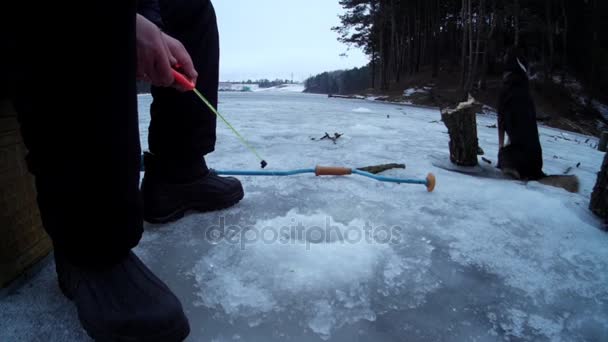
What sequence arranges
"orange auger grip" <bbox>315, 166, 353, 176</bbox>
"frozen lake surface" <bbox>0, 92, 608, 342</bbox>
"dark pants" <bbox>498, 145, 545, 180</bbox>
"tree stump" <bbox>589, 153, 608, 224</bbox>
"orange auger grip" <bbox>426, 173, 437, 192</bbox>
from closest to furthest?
"frozen lake surface" <bbox>0, 92, 608, 342</bbox>, "tree stump" <bbox>589, 153, 608, 224</bbox>, "orange auger grip" <bbox>426, 173, 437, 192</bbox>, "orange auger grip" <bbox>315, 166, 353, 176</bbox>, "dark pants" <bbox>498, 145, 545, 180</bbox>

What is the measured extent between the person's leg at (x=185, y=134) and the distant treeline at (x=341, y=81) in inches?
1465

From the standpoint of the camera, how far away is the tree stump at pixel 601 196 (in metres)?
1.58

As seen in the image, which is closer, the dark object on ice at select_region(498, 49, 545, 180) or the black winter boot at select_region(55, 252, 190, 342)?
the black winter boot at select_region(55, 252, 190, 342)

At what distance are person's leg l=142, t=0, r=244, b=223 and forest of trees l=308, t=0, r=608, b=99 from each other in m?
17.4

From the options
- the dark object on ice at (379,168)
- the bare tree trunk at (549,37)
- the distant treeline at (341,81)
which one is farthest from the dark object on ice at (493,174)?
the distant treeline at (341,81)

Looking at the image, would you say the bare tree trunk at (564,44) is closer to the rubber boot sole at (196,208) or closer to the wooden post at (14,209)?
the rubber boot sole at (196,208)

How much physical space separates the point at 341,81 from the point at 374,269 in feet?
189

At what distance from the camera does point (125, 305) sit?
76cm

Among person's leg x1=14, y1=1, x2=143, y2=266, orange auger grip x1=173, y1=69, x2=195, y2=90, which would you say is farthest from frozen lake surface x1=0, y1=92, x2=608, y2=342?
orange auger grip x1=173, y1=69, x2=195, y2=90

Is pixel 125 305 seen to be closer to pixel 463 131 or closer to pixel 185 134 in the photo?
pixel 185 134

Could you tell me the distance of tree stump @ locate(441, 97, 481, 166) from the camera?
2.61 metres

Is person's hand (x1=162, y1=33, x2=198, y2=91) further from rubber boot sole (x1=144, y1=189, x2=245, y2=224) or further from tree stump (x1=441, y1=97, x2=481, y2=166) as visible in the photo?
tree stump (x1=441, y1=97, x2=481, y2=166)

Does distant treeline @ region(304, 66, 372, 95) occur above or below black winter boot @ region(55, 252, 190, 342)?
above

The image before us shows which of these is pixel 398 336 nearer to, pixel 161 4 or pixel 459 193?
pixel 459 193
